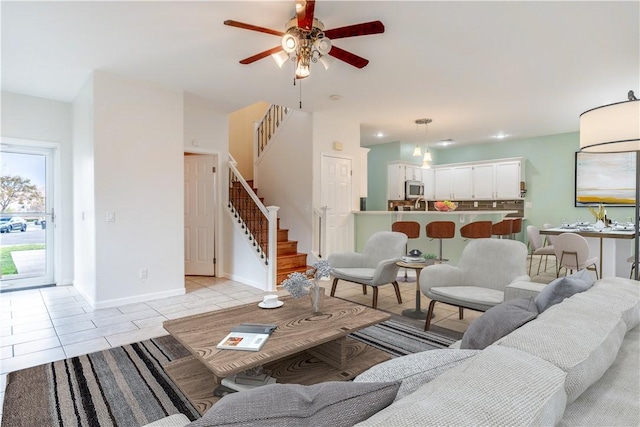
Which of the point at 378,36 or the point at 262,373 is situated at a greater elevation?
the point at 378,36

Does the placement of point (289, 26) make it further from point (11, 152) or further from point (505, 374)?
point (11, 152)

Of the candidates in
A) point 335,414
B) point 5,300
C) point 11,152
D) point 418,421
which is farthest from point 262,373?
point 11,152

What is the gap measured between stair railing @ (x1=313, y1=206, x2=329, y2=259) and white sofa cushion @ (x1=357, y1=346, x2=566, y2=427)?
489 centimetres

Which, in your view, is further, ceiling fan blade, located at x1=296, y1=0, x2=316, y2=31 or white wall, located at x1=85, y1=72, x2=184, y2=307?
white wall, located at x1=85, y1=72, x2=184, y2=307

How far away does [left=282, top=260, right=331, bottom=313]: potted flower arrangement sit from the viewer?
2.37 m

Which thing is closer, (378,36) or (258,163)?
(378,36)

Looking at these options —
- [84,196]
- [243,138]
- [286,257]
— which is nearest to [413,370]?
[286,257]

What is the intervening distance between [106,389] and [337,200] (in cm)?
458

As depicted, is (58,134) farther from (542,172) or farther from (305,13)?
(542,172)

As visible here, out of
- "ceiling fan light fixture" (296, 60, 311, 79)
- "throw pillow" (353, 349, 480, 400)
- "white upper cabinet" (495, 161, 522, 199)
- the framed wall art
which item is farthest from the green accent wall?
"throw pillow" (353, 349, 480, 400)

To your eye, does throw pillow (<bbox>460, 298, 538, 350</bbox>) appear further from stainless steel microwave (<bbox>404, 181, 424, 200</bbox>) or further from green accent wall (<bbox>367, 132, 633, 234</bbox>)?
green accent wall (<bbox>367, 132, 633, 234</bbox>)

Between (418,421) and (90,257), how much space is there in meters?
4.61

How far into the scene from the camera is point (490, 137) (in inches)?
307

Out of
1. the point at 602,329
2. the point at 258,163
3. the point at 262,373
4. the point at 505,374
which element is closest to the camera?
the point at 505,374
